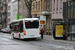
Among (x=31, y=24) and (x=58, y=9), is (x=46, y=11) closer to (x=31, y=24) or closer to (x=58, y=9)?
(x=58, y=9)

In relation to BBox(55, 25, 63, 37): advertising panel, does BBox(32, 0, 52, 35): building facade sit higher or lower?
higher

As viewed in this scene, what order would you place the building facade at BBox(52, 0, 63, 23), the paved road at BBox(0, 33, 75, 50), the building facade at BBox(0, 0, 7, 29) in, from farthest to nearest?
the building facade at BBox(0, 0, 7, 29) < the building facade at BBox(52, 0, 63, 23) < the paved road at BBox(0, 33, 75, 50)

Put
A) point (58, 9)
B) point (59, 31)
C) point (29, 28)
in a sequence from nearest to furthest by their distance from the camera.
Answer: point (29, 28) < point (59, 31) < point (58, 9)

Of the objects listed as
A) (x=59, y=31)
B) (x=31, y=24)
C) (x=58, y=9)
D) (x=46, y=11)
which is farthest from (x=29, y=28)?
(x=46, y=11)

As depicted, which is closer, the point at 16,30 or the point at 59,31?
the point at 59,31

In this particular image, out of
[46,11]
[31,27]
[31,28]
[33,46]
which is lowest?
[33,46]

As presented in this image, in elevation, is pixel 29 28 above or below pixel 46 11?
below

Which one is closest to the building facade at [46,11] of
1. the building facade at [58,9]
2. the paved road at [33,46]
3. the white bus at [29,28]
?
the building facade at [58,9]

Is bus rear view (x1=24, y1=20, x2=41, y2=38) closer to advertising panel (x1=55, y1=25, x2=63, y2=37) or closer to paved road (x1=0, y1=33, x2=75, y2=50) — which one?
advertising panel (x1=55, y1=25, x2=63, y2=37)

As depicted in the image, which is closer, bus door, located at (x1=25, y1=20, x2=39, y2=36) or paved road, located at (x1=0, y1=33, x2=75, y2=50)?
paved road, located at (x1=0, y1=33, x2=75, y2=50)

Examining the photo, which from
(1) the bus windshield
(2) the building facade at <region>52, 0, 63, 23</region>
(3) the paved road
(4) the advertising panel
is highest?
(2) the building facade at <region>52, 0, 63, 23</region>

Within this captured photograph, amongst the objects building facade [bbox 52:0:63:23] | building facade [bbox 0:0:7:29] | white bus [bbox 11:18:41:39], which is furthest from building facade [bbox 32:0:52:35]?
building facade [bbox 0:0:7:29]

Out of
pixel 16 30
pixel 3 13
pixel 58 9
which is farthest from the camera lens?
pixel 3 13

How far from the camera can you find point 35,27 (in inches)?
1045
